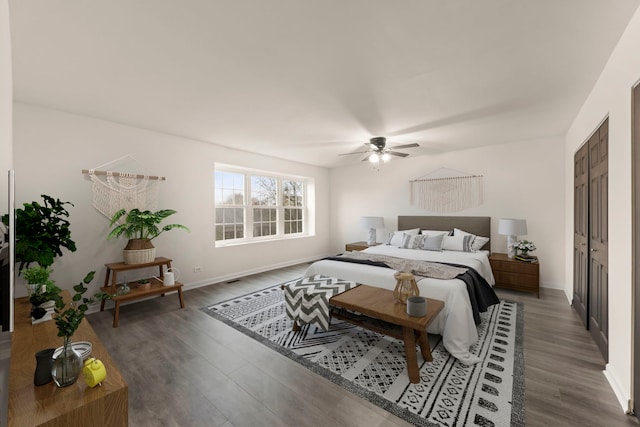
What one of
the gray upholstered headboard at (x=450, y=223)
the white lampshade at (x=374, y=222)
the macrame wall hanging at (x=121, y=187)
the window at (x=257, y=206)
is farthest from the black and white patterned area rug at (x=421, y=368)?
the white lampshade at (x=374, y=222)

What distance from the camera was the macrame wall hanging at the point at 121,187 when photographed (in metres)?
3.32

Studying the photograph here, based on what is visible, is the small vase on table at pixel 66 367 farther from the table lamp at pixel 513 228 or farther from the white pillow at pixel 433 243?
the table lamp at pixel 513 228

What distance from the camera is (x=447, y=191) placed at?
5.04 m

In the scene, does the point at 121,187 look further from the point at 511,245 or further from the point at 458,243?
the point at 511,245

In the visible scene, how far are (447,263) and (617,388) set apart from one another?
1.70 meters

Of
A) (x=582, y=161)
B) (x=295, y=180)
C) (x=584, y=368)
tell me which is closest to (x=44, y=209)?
(x=295, y=180)

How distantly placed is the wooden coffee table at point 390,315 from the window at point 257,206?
3016mm

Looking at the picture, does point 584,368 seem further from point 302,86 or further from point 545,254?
point 302,86

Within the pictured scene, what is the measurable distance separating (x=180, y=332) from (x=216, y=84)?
248 centimetres

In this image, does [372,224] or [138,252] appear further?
[372,224]

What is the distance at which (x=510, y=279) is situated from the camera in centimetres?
397

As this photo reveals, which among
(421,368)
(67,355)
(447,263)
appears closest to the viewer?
(67,355)

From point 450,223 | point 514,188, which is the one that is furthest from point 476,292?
point 514,188

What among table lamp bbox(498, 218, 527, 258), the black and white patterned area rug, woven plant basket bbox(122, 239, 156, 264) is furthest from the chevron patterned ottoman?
table lamp bbox(498, 218, 527, 258)
